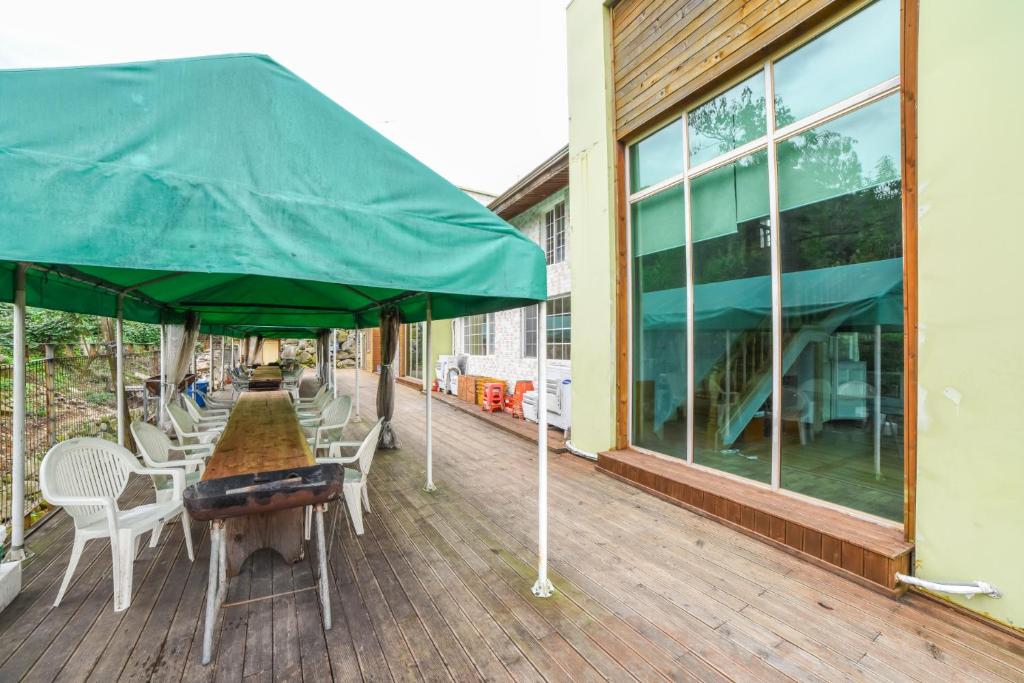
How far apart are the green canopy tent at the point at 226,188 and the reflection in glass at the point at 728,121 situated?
278 cm

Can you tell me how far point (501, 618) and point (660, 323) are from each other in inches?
131

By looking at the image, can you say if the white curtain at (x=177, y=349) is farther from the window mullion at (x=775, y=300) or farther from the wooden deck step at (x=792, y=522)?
the window mullion at (x=775, y=300)

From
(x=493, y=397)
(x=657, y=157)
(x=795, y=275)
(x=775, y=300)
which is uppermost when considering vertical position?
(x=657, y=157)

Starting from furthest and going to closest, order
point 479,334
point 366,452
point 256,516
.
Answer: point 479,334 → point 366,452 → point 256,516

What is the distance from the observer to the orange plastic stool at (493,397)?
345 inches

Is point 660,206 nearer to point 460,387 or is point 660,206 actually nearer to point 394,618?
point 394,618

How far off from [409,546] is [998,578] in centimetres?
343

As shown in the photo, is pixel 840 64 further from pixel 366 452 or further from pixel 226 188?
pixel 366 452

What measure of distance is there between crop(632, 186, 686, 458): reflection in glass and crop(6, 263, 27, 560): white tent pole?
4.99 metres

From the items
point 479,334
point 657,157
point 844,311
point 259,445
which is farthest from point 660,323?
point 479,334

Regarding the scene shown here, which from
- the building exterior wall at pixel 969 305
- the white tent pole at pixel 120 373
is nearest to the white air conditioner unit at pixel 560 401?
the building exterior wall at pixel 969 305

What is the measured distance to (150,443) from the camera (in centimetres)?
331

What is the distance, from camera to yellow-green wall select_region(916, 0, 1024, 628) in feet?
7.17

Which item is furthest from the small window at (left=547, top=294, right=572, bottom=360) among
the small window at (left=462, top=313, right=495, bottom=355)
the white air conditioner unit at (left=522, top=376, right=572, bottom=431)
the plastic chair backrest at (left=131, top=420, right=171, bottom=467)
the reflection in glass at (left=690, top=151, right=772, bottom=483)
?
the plastic chair backrest at (left=131, top=420, right=171, bottom=467)
